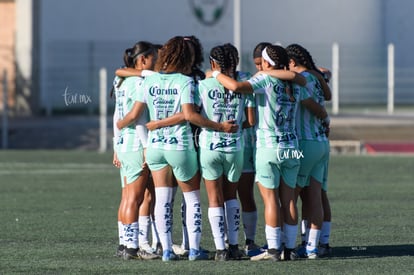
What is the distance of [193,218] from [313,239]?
118 centimetres

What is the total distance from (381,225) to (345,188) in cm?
519

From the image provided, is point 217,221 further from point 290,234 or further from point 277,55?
point 277,55

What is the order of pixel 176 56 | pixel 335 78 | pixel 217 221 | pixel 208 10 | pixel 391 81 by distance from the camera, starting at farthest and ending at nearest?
pixel 208 10, pixel 391 81, pixel 335 78, pixel 217 221, pixel 176 56

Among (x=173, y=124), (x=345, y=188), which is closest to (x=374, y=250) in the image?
(x=173, y=124)

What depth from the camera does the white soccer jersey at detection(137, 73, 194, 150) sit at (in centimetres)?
1047

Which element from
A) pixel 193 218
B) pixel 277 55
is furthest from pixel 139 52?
pixel 193 218

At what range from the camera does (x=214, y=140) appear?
10.6 meters

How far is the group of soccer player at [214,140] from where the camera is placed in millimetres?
10523

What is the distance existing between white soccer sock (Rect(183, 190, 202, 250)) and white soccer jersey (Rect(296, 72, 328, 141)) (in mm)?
1181

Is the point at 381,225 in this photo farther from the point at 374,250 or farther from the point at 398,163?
the point at 398,163

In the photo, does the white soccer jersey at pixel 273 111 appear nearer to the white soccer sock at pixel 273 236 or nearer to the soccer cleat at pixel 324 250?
the white soccer sock at pixel 273 236

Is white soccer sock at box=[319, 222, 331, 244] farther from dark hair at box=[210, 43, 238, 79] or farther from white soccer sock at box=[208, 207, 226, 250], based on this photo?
Result: dark hair at box=[210, 43, 238, 79]

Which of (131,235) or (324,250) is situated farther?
(324,250)

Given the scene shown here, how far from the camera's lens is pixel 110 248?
11.5m
